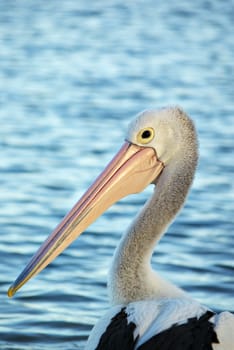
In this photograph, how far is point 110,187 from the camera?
5.34m

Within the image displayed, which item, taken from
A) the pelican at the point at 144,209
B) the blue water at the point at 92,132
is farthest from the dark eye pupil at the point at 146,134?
the blue water at the point at 92,132

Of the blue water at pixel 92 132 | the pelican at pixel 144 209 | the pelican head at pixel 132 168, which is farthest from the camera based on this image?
the blue water at pixel 92 132

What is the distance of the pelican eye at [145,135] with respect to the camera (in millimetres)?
5266

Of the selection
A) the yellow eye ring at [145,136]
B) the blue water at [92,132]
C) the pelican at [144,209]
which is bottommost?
the blue water at [92,132]

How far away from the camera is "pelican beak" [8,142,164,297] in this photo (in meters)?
5.23

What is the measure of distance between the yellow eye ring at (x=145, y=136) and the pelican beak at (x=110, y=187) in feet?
0.13

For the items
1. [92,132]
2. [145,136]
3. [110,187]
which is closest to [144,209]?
[110,187]

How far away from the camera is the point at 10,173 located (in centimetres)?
984

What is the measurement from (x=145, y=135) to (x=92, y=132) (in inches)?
241

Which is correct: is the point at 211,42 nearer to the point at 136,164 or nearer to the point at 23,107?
the point at 23,107

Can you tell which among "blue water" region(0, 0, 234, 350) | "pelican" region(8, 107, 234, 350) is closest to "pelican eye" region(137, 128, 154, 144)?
"pelican" region(8, 107, 234, 350)

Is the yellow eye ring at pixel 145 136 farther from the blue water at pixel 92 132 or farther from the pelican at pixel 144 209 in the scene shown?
the blue water at pixel 92 132

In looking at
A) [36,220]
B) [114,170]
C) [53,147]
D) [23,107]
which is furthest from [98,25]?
[114,170]

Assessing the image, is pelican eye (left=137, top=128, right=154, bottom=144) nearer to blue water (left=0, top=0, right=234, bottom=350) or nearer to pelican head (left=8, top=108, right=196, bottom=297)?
pelican head (left=8, top=108, right=196, bottom=297)
